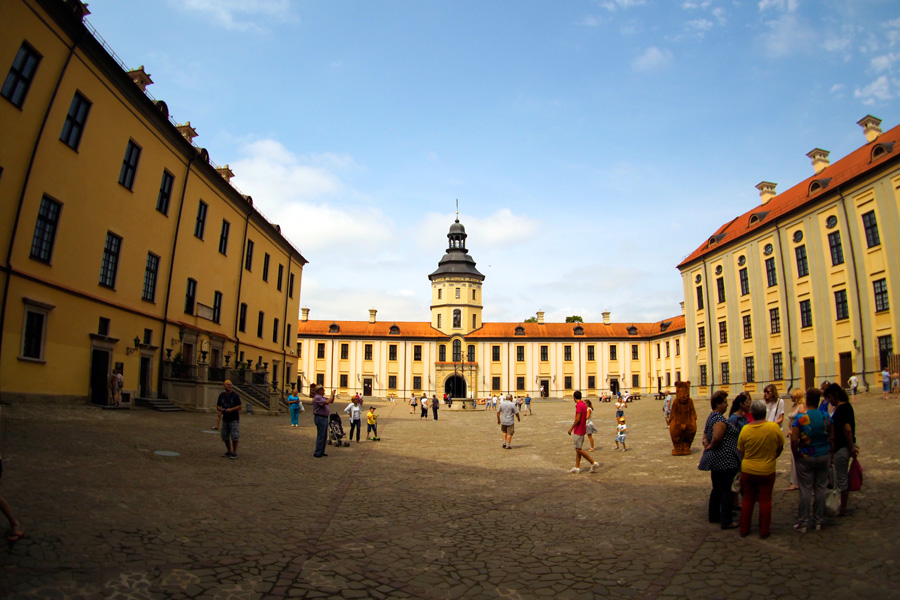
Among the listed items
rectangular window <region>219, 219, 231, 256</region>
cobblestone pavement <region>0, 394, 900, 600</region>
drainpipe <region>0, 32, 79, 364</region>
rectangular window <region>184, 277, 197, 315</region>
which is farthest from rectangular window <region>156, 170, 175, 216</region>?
cobblestone pavement <region>0, 394, 900, 600</region>

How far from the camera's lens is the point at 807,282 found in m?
33.4

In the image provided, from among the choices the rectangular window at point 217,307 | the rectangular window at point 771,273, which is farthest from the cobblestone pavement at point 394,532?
the rectangular window at point 771,273

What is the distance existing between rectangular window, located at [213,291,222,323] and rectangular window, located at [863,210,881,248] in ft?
115

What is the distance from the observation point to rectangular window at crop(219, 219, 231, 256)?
31.5 m

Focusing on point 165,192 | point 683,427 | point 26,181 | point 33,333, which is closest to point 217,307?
point 165,192

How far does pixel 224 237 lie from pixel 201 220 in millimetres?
3065

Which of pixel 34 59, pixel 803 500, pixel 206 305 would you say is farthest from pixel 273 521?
pixel 206 305

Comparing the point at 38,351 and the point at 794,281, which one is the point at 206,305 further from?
the point at 794,281

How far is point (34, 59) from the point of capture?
1684cm

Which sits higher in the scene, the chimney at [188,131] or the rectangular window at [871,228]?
the chimney at [188,131]

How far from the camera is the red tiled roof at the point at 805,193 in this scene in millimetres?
29859

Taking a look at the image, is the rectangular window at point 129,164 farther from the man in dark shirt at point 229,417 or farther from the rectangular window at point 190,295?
the man in dark shirt at point 229,417

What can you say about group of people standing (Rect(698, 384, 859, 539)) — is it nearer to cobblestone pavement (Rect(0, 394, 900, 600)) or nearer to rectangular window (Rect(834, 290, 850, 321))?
cobblestone pavement (Rect(0, 394, 900, 600))

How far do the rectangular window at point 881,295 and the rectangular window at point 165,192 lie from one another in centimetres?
3531
